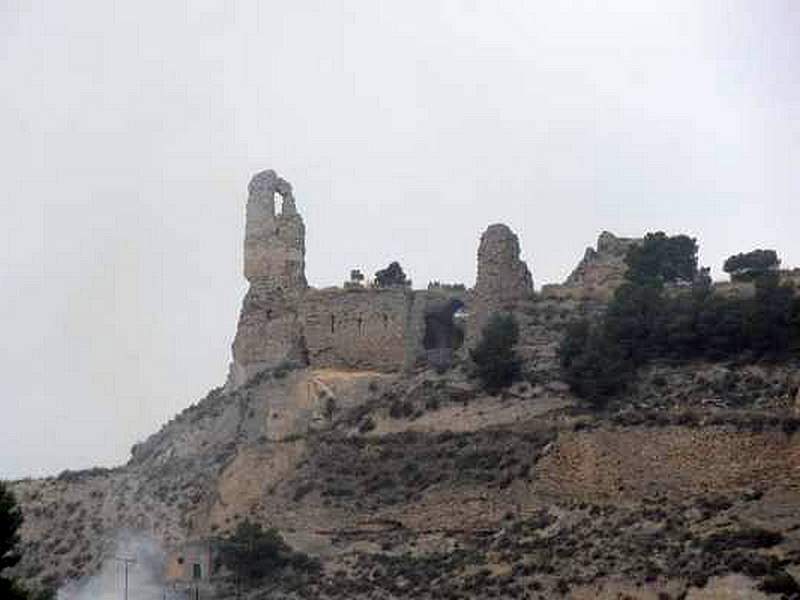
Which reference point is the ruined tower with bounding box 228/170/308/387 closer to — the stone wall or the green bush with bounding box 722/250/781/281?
the stone wall

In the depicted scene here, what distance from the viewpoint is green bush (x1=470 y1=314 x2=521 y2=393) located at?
52312mm

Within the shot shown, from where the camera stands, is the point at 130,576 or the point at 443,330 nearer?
the point at 130,576

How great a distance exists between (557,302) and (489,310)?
230 centimetres

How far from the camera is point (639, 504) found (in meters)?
44.8

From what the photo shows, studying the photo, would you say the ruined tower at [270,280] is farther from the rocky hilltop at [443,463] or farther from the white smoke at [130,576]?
the white smoke at [130,576]

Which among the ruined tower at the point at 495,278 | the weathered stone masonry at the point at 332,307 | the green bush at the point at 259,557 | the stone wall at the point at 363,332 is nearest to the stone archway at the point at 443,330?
the weathered stone masonry at the point at 332,307

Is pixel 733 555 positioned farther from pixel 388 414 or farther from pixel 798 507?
pixel 388 414

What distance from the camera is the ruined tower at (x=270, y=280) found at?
5888 cm

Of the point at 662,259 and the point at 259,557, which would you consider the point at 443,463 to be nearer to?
the point at 259,557

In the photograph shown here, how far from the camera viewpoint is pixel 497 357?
52562 mm

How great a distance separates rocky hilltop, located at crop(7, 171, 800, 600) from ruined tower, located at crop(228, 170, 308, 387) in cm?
7

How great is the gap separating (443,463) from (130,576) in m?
9.69

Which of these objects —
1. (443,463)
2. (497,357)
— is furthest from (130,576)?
(497,357)

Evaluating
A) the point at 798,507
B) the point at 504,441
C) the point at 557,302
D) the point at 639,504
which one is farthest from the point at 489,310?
the point at 798,507
